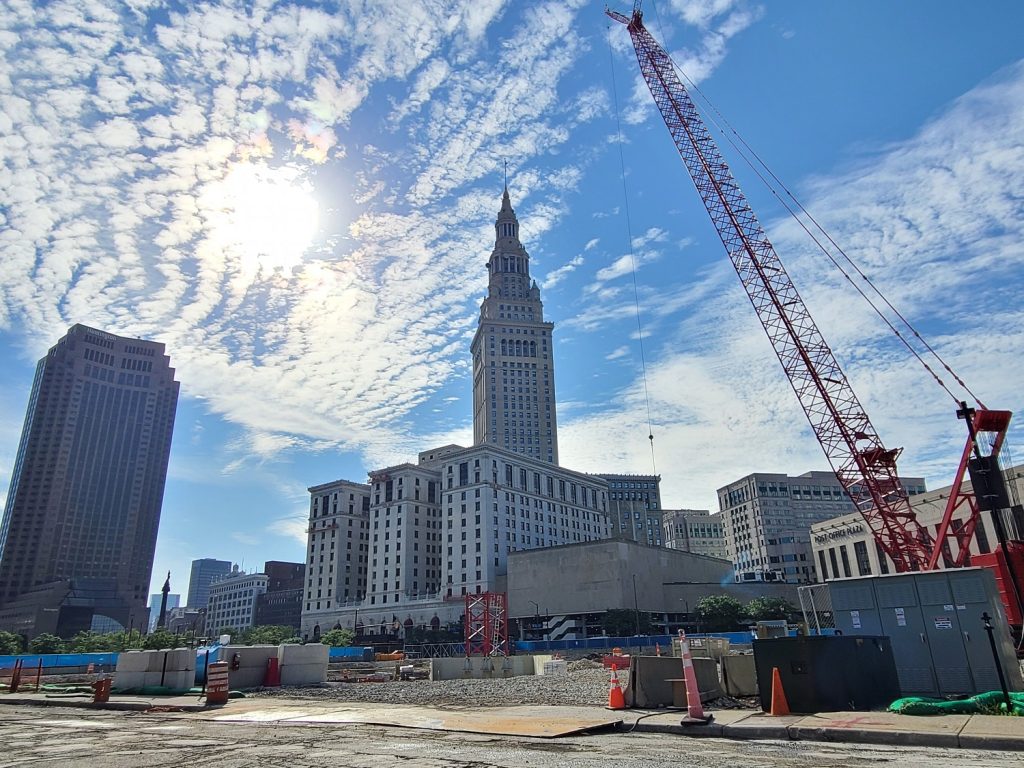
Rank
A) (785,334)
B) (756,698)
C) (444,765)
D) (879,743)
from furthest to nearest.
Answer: (785,334) < (756,698) < (879,743) < (444,765)

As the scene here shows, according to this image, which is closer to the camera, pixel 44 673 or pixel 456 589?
pixel 44 673

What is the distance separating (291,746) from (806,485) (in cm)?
19135

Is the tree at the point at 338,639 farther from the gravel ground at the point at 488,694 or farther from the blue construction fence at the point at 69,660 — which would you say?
the gravel ground at the point at 488,694

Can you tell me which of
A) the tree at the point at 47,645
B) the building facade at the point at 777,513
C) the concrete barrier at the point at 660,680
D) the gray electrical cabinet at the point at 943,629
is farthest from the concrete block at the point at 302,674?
the building facade at the point at 777,513

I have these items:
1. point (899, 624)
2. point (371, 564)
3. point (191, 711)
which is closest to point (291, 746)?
point (191, 711)

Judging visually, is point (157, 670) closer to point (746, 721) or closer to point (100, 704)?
point (100, 704)

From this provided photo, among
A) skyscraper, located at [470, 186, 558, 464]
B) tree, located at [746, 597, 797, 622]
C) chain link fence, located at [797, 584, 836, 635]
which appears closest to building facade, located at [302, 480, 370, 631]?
skyscraper, located at [470, 186, 558, 464]

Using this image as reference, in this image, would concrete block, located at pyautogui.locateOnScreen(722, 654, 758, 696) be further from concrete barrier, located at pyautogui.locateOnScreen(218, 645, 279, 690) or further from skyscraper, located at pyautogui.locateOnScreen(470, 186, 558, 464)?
skyscraper, located at pyautogui.locateOnScreen(470, 186, 558, 464)

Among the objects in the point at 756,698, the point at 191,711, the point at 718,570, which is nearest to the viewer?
the point at 756,698

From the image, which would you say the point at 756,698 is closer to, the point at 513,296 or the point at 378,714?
the point at 378,714

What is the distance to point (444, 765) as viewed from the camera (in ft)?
32.2

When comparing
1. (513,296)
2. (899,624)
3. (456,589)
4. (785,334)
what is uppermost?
(513,296)

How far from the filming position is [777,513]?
178000 millimetres

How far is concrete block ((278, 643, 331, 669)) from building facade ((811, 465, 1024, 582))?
56884 mm
